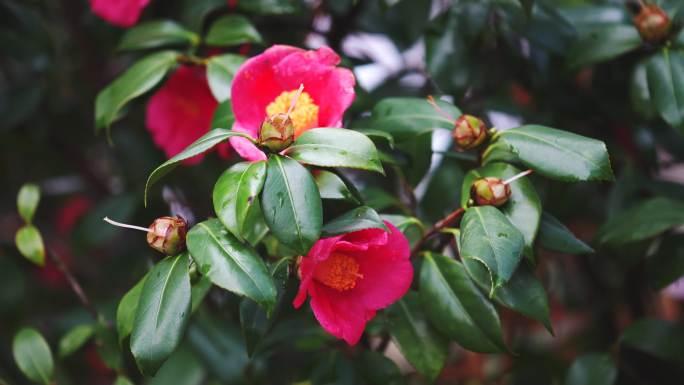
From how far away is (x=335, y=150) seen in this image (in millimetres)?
735

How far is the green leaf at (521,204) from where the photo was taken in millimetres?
785

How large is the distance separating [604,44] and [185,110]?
0.61 metres

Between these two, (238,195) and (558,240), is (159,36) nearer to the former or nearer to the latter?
(238,195)

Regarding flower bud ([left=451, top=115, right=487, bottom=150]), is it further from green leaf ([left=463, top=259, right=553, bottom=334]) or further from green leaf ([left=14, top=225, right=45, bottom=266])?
green leaf ([left=14, top=225, right=45, bottom=266])

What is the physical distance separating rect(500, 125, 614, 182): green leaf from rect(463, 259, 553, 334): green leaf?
0.37 ft

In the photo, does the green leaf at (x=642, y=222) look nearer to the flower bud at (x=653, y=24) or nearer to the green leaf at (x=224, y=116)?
the flower bud at (x=653, y=24)

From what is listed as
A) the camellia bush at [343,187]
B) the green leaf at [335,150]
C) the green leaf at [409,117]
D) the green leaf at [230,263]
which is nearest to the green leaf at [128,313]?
the camellia bush at [343,187]

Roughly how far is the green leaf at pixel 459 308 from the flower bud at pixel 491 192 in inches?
4.2

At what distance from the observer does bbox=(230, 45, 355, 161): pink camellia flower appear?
845 millimetres

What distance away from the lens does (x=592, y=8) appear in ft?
3.78

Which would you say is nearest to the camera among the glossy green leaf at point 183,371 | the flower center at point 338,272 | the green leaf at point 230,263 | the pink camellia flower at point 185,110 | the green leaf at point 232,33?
the green leaf at point 230,263

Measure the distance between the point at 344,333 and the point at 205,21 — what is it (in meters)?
0.63

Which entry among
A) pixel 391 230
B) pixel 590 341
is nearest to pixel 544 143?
pixel 391 230

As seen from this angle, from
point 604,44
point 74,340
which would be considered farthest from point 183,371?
point 604,44
